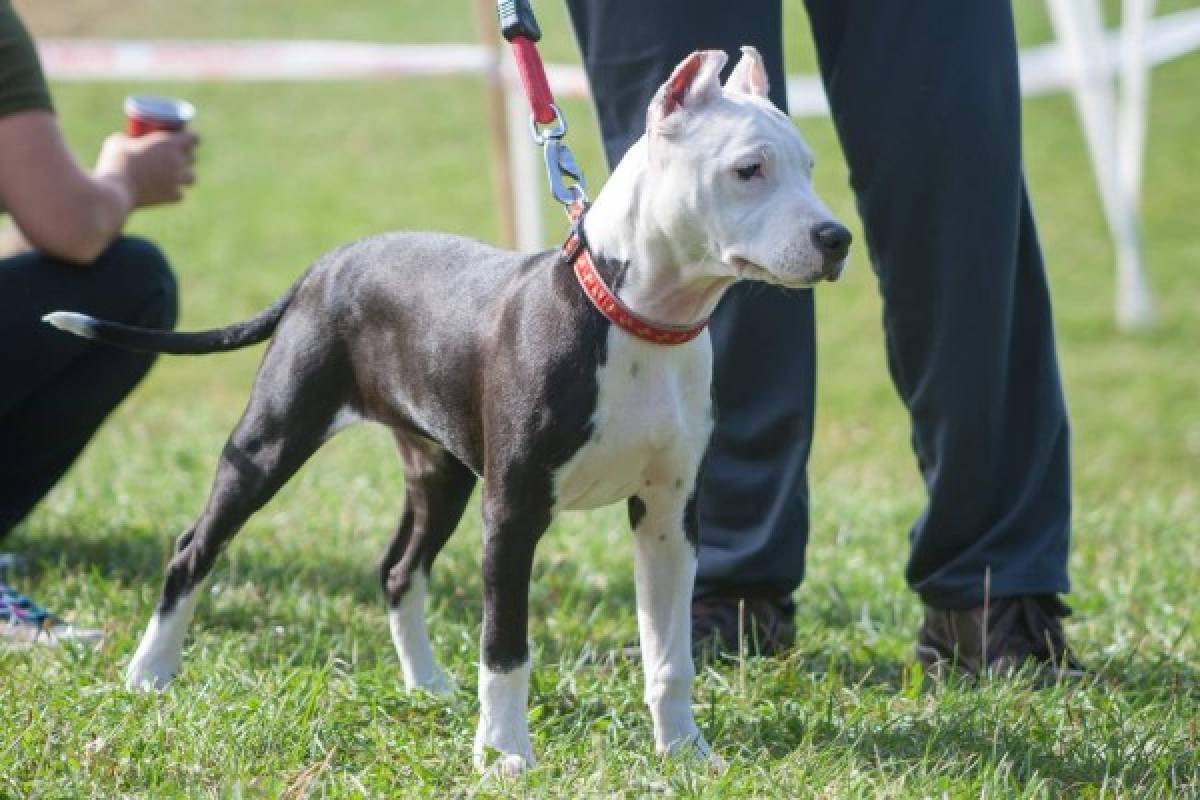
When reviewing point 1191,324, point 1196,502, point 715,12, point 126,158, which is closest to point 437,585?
point 126,158

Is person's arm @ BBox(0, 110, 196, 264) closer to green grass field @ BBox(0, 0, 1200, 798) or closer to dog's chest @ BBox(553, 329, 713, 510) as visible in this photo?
green grass field @ BBox(0, 0, 1200, 798)

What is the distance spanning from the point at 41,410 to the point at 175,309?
1.35ft

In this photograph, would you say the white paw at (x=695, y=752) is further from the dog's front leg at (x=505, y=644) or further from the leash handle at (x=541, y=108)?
the leash handle at (x=541, y=108)

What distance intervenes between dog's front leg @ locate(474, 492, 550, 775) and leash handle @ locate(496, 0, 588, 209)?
0.56m

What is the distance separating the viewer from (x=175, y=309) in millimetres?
4355

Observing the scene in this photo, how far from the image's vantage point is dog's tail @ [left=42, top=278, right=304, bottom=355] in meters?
3.32

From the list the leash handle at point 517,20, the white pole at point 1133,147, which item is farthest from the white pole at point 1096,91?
the leash handle at point 517,20

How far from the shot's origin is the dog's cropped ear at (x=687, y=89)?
259 cm

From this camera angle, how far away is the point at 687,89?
103 inches

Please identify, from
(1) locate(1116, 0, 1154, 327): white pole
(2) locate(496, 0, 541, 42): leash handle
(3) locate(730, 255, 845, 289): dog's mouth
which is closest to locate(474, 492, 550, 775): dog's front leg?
(3) locate(730, 255, 845, 289): dog's mouth

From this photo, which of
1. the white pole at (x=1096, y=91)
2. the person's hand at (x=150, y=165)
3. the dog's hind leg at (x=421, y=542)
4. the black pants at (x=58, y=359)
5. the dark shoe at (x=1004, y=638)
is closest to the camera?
the dog's hind leg at (x=421, y=542)

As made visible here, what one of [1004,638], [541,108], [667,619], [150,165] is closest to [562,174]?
[541,108]

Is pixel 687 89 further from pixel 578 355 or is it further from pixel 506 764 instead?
pixel 506 764

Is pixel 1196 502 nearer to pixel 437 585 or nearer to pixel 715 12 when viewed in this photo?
pixel 437 585
